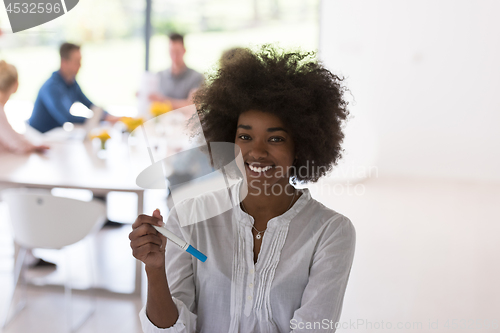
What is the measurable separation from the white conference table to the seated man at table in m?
0.61

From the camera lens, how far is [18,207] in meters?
2.00

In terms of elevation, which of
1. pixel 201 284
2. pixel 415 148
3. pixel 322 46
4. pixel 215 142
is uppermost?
pixel 322 46

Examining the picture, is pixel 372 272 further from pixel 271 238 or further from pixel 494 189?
pixel 494 189

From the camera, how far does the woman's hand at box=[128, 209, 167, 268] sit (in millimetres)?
878

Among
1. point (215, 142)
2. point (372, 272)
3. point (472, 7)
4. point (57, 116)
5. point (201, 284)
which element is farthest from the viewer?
point (472, 7)

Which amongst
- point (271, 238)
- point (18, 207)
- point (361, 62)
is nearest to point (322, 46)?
point (361, 62)

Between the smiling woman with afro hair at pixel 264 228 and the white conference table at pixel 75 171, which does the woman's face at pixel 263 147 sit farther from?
the white conference table at pixel 75 171

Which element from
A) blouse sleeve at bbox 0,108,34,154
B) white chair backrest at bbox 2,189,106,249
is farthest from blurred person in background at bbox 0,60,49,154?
white chair backrest at bbox 2,189,106,249

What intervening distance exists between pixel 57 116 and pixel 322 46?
2.65m

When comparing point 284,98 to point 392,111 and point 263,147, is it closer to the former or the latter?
point 263,147

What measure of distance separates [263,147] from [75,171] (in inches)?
57.6

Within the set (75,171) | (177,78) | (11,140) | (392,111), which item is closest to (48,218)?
(75,171)

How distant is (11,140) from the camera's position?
8.16 feet

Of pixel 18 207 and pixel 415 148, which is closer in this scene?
pixel 18 207
